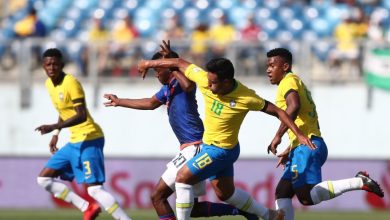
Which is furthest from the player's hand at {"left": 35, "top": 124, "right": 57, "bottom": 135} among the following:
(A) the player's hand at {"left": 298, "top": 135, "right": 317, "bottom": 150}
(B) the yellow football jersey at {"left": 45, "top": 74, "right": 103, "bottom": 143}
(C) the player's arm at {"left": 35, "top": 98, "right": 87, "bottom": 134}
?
(A) the player's hand at {"left": 298, "top": 135, "right": 317, "bottom": 150}

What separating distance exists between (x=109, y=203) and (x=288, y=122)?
10.9ft

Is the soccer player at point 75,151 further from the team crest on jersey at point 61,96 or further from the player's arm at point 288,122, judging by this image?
the player's arm at point 288,122

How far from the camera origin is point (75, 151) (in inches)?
573

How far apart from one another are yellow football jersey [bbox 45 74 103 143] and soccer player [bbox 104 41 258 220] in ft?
5.24

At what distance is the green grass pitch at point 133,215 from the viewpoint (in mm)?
16770

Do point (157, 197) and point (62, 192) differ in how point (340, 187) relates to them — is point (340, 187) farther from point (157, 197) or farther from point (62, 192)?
point (62, 192)

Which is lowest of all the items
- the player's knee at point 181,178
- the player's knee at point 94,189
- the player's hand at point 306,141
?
the player's knee at point 94,189

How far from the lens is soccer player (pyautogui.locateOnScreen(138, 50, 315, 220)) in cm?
1172

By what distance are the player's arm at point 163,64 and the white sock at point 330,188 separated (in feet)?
6.50

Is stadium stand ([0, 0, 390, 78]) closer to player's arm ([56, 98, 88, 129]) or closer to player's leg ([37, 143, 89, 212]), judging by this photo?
player's leg ([37, 143, 89, 212])

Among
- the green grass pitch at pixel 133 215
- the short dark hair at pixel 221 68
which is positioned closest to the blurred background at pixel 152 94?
Answer: the green grass pitch at pixel 133 215

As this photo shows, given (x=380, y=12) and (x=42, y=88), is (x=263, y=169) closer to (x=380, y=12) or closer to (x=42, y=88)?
(x=42, y=88)

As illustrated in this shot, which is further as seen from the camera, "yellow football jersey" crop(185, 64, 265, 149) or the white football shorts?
the white football shorts

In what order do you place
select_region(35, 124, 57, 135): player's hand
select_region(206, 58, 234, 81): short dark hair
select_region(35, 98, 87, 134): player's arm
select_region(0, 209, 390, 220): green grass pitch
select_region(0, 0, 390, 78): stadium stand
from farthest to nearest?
select_region(0, 0, 390, 78): stadium stand < select_region(0, 209, 390, 220): green grass pitch < select_region(35, 98, 87, 134): player's arm < select_region(35, 124, 57, 135): player's hand < select_region(206, 58, 234, 81): short dark hair
